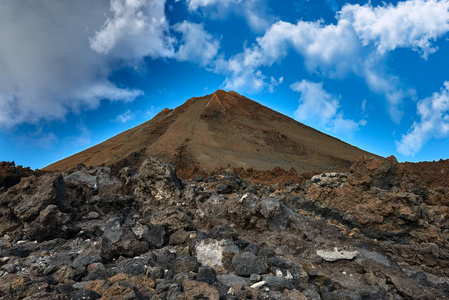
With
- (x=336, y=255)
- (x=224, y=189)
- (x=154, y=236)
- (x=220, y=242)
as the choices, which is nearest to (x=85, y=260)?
(x=154, y=236)

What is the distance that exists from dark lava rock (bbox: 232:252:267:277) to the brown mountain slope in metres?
25.7

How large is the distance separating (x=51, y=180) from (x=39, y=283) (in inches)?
223

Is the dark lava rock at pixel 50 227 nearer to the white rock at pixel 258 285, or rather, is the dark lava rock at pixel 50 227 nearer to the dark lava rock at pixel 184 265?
the dark lava rock at pixel 184 265

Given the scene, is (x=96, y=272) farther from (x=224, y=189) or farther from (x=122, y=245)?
(x=224, y=189)

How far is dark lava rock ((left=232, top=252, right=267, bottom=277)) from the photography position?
4.53 m

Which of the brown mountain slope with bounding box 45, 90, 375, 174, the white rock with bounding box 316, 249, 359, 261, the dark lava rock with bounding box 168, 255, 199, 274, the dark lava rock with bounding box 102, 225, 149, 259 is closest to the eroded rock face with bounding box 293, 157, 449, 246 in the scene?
the white rock with bounding box 316, 249, 359, 261

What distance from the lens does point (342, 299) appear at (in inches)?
151

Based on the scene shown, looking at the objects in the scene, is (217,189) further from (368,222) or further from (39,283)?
(39,283)

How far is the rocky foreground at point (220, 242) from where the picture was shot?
3.97m

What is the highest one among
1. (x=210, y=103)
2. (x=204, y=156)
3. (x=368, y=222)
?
(x=210, y=103)

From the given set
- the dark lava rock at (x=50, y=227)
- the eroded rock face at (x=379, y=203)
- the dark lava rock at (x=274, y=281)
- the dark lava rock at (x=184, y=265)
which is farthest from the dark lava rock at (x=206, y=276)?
the eroded rock face at (x=379, y=203)

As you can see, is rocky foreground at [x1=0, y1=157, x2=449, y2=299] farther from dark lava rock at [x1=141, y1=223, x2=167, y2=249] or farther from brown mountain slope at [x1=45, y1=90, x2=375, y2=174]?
brown mountain slope at [x1=45, y1=90, x2=375, y2=174]

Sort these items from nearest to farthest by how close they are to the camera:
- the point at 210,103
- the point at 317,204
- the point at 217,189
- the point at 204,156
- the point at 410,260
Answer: the point at 410,260
the point at 317,204
the point at 217,189
the point at 204,156
the point at 210,103

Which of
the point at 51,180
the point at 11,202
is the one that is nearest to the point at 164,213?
the point at 51,180
